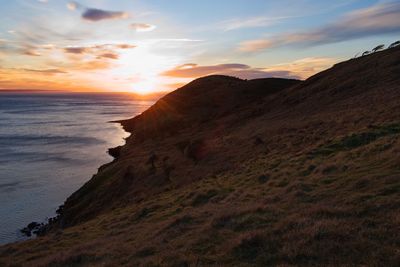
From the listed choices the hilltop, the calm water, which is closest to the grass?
the hilltop

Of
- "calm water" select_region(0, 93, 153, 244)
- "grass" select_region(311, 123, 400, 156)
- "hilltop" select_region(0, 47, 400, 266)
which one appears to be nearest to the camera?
"hilltop" select_region(0, 47, 400, 266)

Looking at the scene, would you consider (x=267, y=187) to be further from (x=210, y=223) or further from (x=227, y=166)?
(x=227, y=166)

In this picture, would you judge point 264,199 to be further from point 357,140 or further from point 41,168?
point 41,168

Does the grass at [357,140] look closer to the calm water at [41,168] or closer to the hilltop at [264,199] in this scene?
the hilltop at [264,199]

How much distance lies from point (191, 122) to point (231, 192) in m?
65.5

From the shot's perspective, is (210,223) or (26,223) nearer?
(210,223)

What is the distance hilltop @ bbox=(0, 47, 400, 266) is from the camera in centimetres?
1177

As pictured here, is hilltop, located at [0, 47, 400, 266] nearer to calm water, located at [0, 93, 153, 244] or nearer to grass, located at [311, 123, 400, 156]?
grass, located at [311, 123, 400, 156]

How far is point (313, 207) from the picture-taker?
48.3ft

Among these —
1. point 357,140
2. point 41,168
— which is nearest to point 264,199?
point 357,140

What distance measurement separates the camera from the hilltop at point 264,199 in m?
11.8

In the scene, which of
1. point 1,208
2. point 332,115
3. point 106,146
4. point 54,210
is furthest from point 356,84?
point 106,146

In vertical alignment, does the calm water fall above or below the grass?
below

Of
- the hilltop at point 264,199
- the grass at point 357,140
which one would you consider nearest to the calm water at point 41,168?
the hilltop at point 264,199
